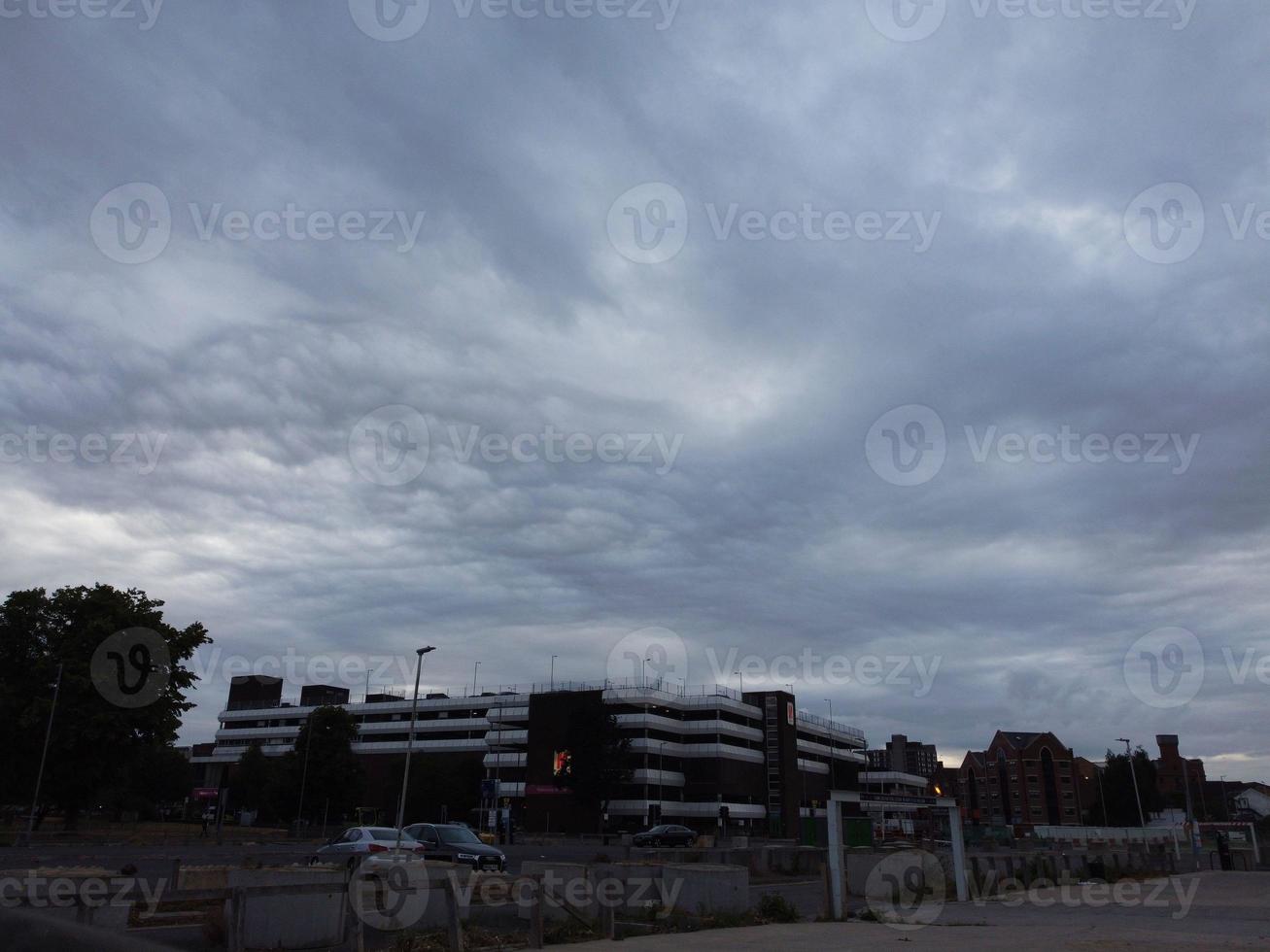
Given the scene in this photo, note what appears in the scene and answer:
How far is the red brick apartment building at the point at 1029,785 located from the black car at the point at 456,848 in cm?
11938

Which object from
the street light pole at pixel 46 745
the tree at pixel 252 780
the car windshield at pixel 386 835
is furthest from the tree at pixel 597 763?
the car windshield at pixel 386 835

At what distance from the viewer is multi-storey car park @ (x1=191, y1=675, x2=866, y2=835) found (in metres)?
82.4

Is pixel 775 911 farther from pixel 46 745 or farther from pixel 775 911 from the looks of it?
pixel 46 745

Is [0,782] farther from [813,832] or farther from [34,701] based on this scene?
[813,832]

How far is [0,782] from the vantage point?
4828 centimetres

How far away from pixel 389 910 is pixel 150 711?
42.1 m

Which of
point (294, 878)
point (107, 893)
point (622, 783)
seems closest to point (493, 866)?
point (294, 878)

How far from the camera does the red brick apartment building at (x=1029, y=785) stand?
133250 mm

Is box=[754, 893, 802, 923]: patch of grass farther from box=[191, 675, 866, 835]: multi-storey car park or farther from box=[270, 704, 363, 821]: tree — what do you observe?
box=[270, 704, 363, 821]: tree

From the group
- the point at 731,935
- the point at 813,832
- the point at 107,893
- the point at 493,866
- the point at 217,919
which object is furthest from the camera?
the point at 813,832

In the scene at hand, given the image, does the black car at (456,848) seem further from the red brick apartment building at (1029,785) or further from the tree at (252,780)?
the red brick apartment building at (1029,785)

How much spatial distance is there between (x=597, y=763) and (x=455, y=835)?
50710 mm

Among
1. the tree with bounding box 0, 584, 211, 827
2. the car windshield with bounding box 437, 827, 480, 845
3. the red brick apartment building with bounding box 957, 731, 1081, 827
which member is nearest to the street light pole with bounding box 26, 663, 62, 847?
the tree with bounding box 0, 584, 211, 827

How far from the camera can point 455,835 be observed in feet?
90.9
